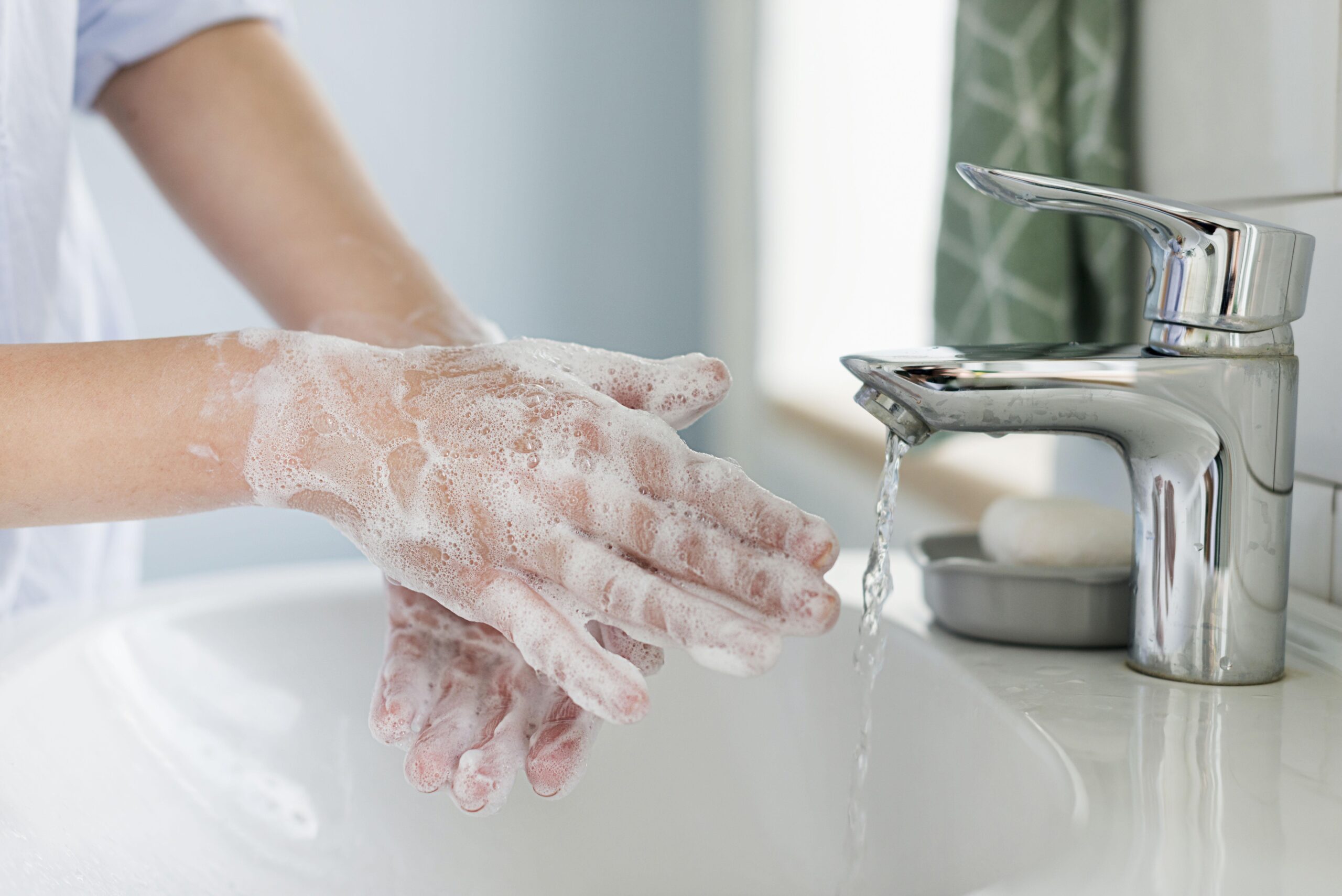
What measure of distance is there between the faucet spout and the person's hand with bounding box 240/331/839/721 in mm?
95

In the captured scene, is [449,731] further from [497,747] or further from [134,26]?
[134,26]

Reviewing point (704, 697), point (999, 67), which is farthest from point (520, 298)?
point (704, 697)

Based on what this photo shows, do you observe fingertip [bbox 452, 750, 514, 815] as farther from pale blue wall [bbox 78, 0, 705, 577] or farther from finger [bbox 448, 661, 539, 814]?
pale blue wall [bbox 78, 0, 705, 577]

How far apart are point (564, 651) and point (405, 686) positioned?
12 cm

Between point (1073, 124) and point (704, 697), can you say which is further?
point (1073, 124)

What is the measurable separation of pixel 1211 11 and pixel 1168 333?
0.85ft

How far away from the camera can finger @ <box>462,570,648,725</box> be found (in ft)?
1.04

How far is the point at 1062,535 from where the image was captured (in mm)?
501

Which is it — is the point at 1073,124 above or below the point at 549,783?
above

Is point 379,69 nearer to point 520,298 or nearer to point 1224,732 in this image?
point 520,298

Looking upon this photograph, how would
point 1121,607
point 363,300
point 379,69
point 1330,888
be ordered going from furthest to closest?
1. point 379,69
2. point 363,300
3. point 1121,607
4. point 1330,888

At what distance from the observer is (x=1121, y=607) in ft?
1.57

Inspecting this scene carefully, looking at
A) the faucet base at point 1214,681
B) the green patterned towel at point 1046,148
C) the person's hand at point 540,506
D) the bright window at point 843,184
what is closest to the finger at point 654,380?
the person's hand at point 540,506

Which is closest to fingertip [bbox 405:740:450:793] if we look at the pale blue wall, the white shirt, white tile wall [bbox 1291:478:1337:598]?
the white shirt
